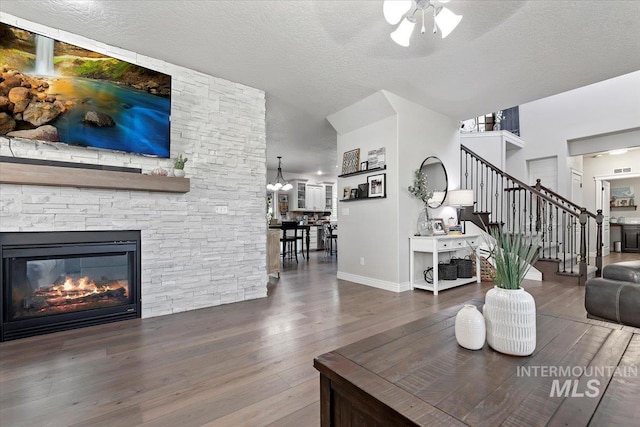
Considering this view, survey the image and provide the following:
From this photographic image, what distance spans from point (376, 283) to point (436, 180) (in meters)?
1.93

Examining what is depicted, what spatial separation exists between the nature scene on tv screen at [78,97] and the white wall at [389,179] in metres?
2.73

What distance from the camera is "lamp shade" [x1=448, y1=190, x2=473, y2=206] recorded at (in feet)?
14.6

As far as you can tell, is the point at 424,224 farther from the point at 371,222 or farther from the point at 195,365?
the point at 195,365

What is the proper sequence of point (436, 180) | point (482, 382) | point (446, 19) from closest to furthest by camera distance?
1. point (482, 382)
2. point (446, 19)
3. point (436, 180)

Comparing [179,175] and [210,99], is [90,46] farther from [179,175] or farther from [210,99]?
[179,175]

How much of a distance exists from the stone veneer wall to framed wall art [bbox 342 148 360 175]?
1593mm

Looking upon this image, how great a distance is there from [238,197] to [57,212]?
1743 millimetres

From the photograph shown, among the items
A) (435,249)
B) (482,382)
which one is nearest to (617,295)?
(482,382)

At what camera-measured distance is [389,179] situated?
14.0 ft

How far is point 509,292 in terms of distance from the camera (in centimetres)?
112

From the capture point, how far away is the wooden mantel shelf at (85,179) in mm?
2367

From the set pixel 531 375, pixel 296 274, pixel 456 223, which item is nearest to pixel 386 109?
pixel 456 223

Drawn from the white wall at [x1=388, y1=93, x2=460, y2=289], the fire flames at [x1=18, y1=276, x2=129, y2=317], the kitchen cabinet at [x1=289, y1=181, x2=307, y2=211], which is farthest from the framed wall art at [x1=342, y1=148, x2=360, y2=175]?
the kitchen cabinet at [x1=289, y1=181, x2=307, y2=211]

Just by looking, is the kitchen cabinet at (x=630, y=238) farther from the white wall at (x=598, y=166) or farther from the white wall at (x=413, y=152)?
the white wall at (x=413, y=152)
